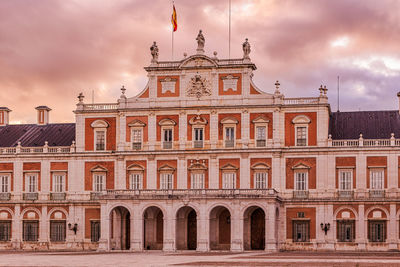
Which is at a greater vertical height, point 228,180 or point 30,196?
point 228,180

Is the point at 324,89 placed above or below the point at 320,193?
above

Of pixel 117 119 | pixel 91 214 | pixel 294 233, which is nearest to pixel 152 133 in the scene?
pixel 117 119

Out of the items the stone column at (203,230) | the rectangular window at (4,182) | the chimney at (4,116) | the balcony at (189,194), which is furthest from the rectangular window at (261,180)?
the chimney at (4,116)

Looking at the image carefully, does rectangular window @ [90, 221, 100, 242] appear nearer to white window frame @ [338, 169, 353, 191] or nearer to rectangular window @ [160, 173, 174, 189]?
rectangular window @ [160, 173, 174, 189]

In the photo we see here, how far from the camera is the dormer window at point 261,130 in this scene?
278ft

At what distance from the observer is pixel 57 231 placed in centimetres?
8906

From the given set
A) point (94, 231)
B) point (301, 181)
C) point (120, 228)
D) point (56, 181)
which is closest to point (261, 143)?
point (301, 181)

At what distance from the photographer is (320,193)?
274 feet

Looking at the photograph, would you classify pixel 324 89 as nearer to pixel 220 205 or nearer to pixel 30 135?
pixel 220 205

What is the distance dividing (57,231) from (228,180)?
1802cm

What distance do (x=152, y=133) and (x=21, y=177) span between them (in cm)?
1453

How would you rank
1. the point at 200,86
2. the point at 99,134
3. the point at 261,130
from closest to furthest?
the point at 261,130 → the point at 200,86 → the point at 99,134

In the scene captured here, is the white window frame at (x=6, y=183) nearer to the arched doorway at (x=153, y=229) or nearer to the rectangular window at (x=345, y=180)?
the arched doorway at (x=153, y=229)

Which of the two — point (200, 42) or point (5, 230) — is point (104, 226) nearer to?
point (5, 230)
